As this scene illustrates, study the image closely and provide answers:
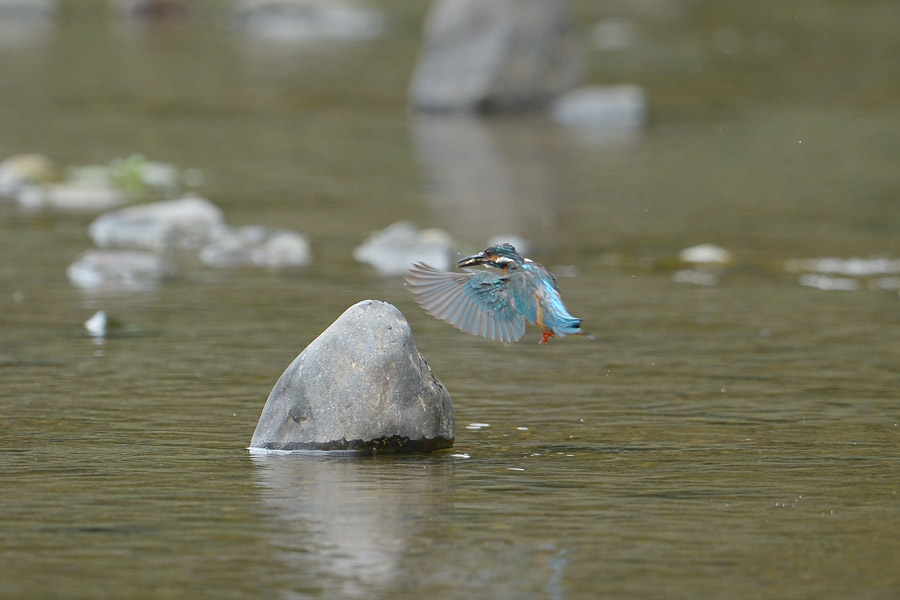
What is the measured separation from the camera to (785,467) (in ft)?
20.7

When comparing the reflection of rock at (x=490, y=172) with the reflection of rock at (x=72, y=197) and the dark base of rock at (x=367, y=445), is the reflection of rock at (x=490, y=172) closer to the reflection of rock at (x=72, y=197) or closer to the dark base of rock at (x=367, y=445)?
the reflection of rock at (x=72, y=197)

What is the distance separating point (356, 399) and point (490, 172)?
32.8 feet

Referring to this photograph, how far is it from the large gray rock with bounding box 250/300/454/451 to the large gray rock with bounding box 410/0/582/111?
551 inches

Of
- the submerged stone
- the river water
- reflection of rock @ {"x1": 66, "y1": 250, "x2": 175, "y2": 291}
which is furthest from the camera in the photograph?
the submerged stone

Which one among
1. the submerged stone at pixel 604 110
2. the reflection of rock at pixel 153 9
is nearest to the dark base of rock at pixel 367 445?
the submerged stone at pixel 604 110

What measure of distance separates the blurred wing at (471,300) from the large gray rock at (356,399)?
20 centimetres

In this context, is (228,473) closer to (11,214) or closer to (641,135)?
(11,214)

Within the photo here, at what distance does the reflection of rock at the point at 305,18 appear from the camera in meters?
33.8

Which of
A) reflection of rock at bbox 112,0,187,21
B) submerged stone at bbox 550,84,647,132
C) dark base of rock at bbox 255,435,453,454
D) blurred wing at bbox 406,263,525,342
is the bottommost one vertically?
dark base of rock at bbox 255,435,453,454

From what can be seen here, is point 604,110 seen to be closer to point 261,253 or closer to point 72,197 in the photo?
point 72,197

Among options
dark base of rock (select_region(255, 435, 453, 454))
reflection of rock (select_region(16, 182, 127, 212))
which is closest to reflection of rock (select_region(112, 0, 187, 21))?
reflection of rock (select_region(16, 182, 127, 212))

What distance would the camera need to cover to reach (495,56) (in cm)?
2023

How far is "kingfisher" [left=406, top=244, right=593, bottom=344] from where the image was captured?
6492 mm

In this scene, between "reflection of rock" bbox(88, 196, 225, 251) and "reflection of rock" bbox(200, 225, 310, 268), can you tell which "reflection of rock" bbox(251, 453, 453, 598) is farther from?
"reflection of rock" bbox(88, 196, 225, 251)
